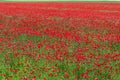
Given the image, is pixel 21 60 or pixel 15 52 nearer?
pixel 21 60

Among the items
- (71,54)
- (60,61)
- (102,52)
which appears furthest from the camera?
(102,52)

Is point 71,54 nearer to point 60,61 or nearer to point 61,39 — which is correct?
point 60,61

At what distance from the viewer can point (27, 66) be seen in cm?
895

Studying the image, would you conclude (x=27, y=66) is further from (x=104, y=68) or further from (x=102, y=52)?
(x=102, y=52)

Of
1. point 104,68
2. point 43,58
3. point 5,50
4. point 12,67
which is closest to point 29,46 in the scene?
point 5,50

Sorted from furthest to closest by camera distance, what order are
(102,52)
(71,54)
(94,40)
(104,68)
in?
(94,40)
(102,52)
(71,54)
(104,68)

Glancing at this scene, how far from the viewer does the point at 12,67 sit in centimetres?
914

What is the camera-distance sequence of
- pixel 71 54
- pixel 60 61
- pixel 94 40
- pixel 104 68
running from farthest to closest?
pixel 94 40 < pixel 71 54 < pixel 60 61 < pixel 104 68

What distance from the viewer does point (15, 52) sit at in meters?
10.7

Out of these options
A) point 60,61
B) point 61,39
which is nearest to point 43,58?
point 60,61

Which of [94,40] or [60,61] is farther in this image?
[94,40]

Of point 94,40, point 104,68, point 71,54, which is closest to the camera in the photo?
point 104,68

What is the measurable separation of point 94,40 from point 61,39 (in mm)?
1445

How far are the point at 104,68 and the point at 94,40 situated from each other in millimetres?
4824
